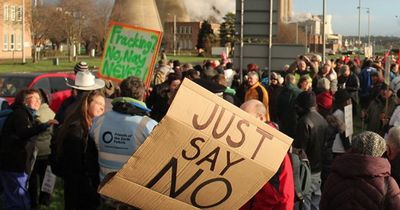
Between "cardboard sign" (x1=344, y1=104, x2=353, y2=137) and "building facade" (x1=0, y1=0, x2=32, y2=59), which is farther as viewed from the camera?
"building facade" (x1=0, y1=0, x2=32, y2=59)

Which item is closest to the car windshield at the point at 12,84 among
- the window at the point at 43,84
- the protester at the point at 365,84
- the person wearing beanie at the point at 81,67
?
the window at the point at 43,84

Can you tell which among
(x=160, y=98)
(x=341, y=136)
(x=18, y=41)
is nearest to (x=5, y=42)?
(x=18, y=41)

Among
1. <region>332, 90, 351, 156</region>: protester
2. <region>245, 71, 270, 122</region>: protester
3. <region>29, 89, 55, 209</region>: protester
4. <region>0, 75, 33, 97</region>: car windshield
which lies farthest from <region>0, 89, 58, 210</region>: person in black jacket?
<region>0, 75, 33, 97</region>: car windshield

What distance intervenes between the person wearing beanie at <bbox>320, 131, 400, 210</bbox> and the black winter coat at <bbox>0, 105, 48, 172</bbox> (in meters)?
3.38

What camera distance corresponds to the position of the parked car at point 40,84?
13742 mm

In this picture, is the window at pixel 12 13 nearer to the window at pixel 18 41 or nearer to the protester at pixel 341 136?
the window at pixel 18 41

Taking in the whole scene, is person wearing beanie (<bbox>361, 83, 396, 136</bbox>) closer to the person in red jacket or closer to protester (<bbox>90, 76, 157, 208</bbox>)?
protester (<bbox>90, 76, 157, 208</bbox>)

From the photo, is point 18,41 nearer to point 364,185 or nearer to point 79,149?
point 79,149

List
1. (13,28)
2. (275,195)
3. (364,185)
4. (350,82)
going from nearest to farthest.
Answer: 1. (275,195)
2. (364,185)
3. (350,82)
4. (13,28)

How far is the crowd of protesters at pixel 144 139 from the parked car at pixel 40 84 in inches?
159

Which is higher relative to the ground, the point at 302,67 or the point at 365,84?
the point at 302,67

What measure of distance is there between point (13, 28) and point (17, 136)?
65.2m

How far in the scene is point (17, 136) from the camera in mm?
6773

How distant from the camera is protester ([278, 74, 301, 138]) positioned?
10758 mm
